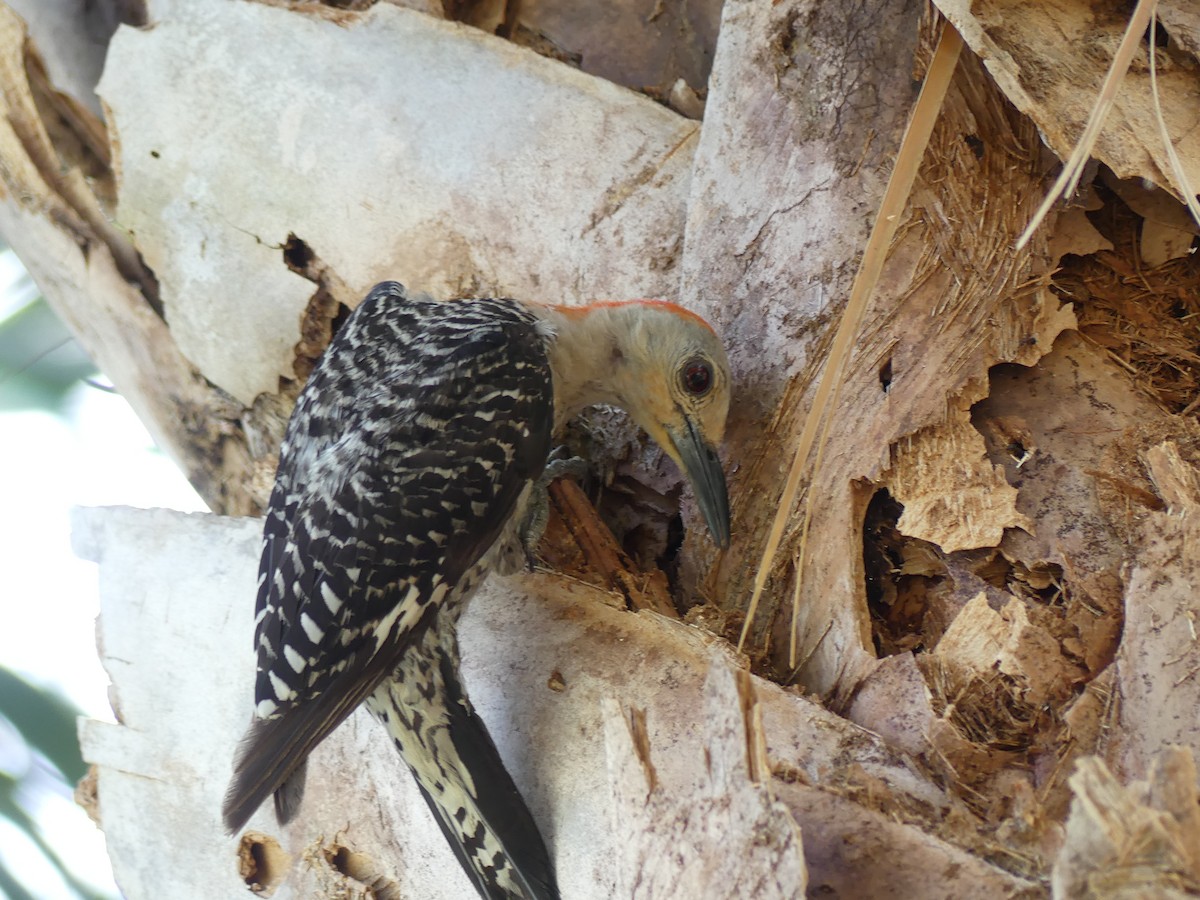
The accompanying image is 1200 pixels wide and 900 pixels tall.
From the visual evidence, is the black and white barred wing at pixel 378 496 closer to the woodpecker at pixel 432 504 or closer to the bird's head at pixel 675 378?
the woodpecker at pixel 432 504

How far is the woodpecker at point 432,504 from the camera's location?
6.86ft

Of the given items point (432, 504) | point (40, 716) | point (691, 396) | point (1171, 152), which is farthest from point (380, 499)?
→ point (40, 716)

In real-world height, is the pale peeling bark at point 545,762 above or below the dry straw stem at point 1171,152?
below

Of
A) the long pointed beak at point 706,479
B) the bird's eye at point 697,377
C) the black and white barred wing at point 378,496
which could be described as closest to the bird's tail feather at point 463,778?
the black and white barred wing at point 378,496

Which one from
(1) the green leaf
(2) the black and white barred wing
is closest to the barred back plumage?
(2) the black and white barred wing

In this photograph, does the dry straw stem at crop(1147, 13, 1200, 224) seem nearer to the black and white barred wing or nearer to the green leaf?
the black and white barred wing

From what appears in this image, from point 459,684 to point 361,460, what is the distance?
56cm

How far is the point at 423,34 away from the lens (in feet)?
9.28

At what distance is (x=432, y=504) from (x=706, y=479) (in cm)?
61

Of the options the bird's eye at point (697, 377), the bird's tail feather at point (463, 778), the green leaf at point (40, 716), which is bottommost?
the green leaf at point (40, 716)

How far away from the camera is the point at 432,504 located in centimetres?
238

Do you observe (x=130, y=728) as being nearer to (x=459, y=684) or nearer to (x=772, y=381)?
(x=459, y=684)

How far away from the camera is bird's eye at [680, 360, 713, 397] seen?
250 cm

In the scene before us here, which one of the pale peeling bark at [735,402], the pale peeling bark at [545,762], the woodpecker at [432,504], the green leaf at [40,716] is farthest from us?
the green leaf at [40,716]
